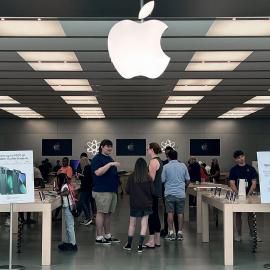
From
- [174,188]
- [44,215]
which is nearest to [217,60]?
[174,188]

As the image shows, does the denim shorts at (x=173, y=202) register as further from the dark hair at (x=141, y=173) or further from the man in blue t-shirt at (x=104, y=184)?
the dark hair at (x=141, y=173)

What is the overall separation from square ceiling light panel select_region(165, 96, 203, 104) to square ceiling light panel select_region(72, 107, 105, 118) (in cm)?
329

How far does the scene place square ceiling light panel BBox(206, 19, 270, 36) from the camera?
26.2 ft

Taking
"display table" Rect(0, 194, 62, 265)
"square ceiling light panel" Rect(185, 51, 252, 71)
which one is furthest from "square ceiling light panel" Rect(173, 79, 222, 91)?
"display table" Rect(0, 194, 62, 265)

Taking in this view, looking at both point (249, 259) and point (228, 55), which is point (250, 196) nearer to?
point (249, 259)

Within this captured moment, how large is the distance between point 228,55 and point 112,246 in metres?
4.48

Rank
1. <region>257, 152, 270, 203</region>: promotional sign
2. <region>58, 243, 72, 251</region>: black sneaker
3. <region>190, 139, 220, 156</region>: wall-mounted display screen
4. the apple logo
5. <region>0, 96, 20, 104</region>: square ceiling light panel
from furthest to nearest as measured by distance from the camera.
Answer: <region>190, 139, 220, 156</region>: wall-mounted display screen
<region>0, 96, 20, 104</region>: square ceiling light panel
<region>58, 243, 72, 251</region>: black sneaker
<region>257, 152, 270, 203</region>: promotional sign
the apple logo

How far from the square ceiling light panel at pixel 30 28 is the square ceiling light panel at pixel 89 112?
33.6 feet

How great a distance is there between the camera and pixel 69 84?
1352 cm

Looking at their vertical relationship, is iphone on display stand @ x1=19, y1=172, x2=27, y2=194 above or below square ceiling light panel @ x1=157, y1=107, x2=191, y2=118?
below

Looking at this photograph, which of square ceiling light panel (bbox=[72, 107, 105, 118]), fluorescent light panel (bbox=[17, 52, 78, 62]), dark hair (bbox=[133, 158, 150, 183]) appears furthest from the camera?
square ceiling light panel (bbox=[72, 107, 105, 118])

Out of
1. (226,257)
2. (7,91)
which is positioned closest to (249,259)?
(226,257)

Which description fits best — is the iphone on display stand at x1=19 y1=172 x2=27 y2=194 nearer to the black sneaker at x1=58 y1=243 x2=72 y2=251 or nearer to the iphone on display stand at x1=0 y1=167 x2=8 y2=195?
the iphone on display stand at x1=0 y1=167 x2=8 y2=195

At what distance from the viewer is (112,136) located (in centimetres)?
2317
